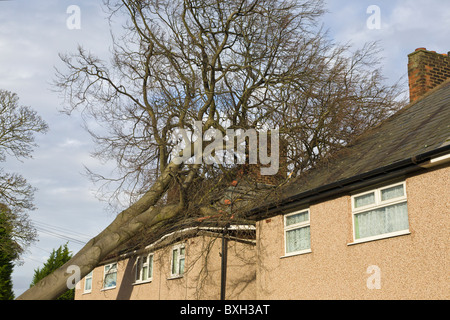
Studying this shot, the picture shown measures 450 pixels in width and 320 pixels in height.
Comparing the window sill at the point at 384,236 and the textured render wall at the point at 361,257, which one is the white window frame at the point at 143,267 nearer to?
the textured render wall at the point at 361,257

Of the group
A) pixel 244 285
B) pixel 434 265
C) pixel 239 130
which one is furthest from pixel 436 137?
pixel 244 285

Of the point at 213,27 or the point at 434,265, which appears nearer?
the point at 434,265

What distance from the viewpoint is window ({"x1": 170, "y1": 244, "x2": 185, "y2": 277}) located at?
2003cm

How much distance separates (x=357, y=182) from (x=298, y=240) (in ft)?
9.99

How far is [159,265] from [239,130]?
6.82 meters

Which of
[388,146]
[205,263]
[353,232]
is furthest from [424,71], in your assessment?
[205,263]

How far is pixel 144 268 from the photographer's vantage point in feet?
76.6

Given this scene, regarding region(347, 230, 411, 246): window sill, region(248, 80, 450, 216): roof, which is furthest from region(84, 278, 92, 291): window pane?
region(347, 230, 411, 246): window sill

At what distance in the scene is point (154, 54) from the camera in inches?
727

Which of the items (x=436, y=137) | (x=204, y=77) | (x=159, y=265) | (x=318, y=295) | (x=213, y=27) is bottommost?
(x=318, y=295)

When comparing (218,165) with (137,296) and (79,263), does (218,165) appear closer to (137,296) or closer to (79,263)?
(79,263)

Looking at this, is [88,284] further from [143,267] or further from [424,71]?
[424,71]

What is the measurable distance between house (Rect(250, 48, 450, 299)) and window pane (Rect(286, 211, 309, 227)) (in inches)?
1.1

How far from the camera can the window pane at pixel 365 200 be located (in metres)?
13.0
